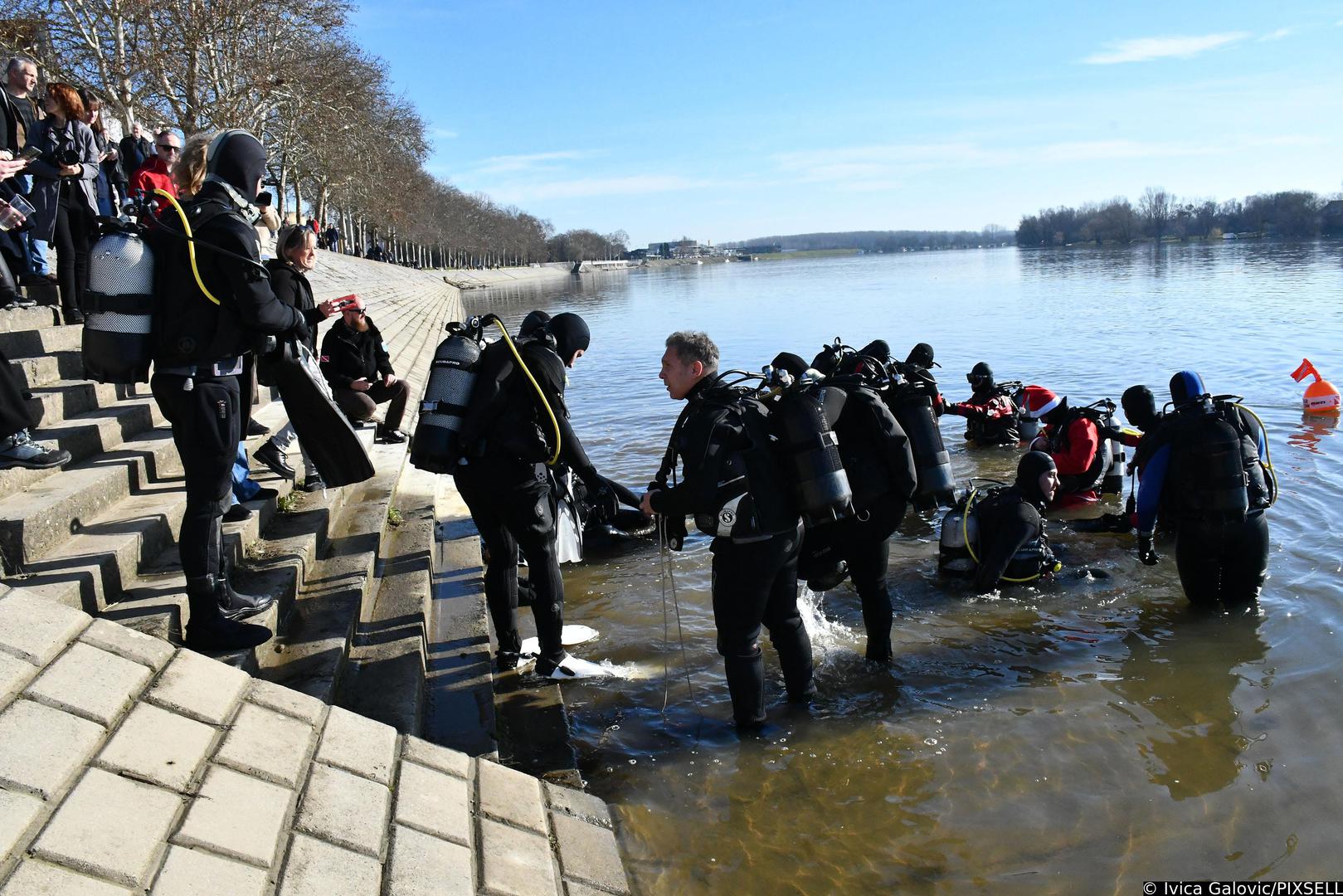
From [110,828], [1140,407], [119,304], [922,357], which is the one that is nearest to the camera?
[110,828]

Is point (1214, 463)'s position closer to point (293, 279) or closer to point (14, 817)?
point (293, 279)

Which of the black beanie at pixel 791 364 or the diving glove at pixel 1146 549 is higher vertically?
the black beanie at pixel 791 364

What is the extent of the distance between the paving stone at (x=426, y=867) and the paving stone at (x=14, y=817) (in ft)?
2.92

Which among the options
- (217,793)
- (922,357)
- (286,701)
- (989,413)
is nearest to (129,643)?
(286,701)

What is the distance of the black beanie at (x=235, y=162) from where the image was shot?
3.65m

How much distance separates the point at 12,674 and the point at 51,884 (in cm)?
76

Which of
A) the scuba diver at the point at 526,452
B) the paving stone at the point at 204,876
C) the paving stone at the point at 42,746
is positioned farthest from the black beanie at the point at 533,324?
the paving stone at the point at 204,876

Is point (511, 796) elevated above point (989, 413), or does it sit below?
below

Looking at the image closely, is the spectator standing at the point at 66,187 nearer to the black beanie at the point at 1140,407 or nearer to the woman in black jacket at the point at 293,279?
the woman in black jacket at the point at 293,279

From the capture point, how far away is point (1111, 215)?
153 metres

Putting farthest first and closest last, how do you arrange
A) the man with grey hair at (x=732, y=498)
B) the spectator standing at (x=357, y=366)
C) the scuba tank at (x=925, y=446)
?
the spectator standing at (x=357, y=366), the scuba tank at (x=925, y=446), the man with grey hair at (x=732, y=498)

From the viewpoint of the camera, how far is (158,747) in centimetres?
261

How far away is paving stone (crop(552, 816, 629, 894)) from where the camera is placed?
3236 millimetres

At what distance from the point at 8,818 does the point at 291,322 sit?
2.13 meters
